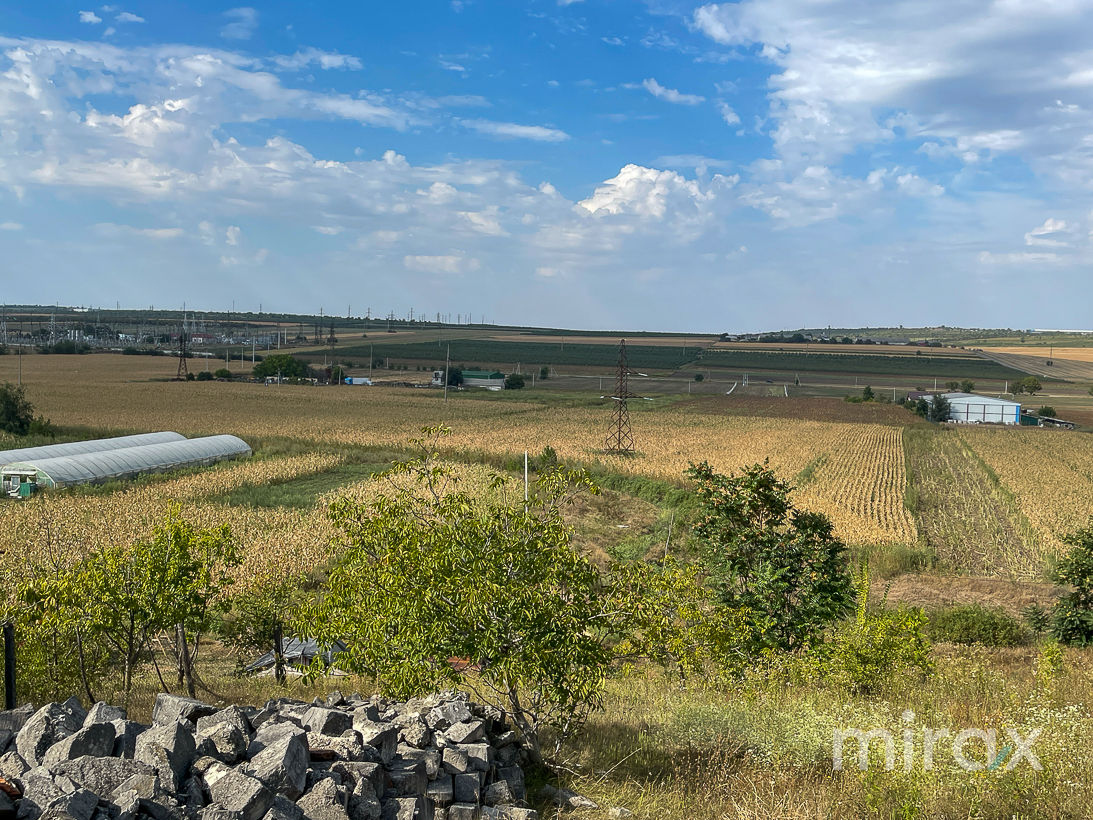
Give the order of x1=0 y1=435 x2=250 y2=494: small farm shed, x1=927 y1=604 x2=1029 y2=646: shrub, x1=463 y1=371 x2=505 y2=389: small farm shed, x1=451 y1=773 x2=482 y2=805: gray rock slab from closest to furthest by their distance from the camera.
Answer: x1=451 y1=773 x2=482 y2=805: gray rock slab, x1=927 y1=604 x2=1029 y2=646: shrub, x1=0 y1=435 x2=250 y2=494: small farm shed, x1=463 y1=371 x2=505 y2=389: small farm shed

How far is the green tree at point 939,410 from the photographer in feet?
287

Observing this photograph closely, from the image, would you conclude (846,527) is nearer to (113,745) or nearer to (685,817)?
(685,817)

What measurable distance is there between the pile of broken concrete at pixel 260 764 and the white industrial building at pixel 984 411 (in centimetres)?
9028

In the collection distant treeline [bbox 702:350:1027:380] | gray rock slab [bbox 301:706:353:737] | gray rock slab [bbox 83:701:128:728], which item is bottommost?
gray rock slab [bbox 301:706:353:737]

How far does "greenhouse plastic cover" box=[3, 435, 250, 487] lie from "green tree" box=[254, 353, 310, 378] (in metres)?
65.9

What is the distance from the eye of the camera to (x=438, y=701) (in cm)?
900

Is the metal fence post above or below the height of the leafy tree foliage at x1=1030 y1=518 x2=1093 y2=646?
above

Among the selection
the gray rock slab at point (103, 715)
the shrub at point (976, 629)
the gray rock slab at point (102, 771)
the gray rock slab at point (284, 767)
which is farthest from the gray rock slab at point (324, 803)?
the shrub at point (976, 629)

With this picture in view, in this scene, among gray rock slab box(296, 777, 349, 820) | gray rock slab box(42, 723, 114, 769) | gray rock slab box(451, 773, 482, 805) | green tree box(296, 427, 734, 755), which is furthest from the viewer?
green tree box(296, 427, 734, 755)

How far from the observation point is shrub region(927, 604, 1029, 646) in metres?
19.8

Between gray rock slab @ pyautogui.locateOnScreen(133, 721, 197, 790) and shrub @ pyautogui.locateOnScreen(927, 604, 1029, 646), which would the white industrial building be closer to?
shrub @ pyautogui.locateOnScreen(927, 604, 1029, 646)

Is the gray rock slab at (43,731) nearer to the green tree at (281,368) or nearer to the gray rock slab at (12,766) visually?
the gray rock slab at (12,766)

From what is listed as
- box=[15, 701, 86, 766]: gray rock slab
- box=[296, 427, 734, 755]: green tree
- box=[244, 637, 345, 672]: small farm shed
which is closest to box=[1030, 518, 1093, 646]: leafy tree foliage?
box=[296, 427, 734, 755]: green tree

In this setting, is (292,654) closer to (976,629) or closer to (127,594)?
(127,594)
